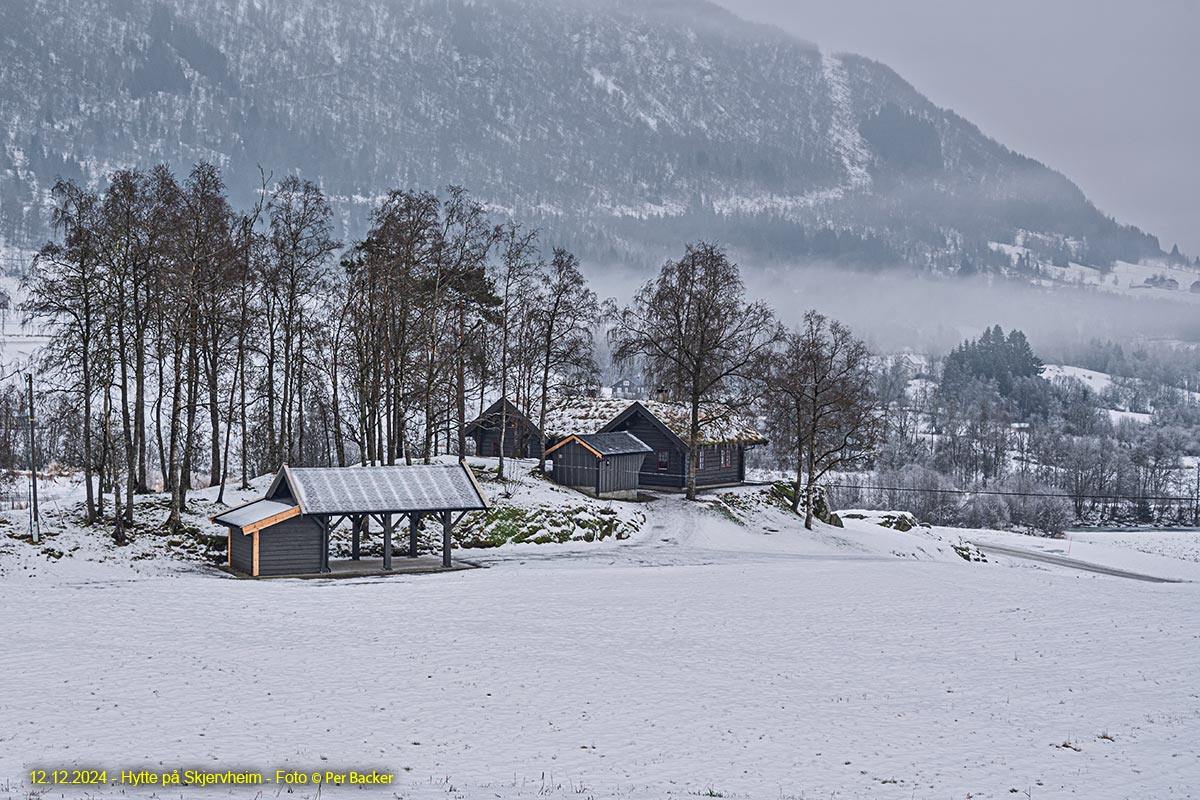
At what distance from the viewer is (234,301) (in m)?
39.8

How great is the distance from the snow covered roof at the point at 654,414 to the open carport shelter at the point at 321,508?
18.1 m

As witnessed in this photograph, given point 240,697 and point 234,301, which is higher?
point 234,301

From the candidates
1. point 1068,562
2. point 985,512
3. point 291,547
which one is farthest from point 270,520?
point 985,512

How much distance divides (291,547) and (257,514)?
1622 mm

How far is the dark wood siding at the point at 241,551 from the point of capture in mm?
32541

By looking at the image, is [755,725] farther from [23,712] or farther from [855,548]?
[855,548]

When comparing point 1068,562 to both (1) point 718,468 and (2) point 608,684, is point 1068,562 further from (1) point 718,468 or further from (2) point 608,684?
(2) point 608,684

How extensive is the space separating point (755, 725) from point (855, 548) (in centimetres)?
3155

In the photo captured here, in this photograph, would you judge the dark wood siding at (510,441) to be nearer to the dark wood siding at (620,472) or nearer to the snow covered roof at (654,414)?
the snow covered roof at (654,414)

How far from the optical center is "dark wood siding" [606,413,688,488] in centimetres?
5441

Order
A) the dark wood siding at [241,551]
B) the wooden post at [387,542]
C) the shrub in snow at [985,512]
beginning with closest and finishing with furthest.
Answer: the dark wood siding at [241,551]
the wooden post at [387,542]
the shrub in snow at [985,512]

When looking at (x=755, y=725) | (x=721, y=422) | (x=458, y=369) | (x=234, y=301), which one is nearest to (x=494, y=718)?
(x=755, y=725)

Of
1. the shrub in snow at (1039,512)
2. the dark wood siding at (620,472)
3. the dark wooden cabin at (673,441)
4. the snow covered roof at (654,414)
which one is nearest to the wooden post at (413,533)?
the dark wood siding at (620,472)

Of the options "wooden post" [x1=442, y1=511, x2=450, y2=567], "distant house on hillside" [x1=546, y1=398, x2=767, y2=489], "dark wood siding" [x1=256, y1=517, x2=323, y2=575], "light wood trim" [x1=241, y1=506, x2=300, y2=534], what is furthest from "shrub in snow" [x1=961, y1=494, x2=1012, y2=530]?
"light wood trim" [x1=241, y1=506, x2=300, y2=534]
